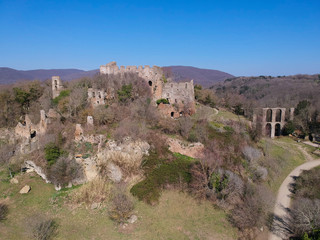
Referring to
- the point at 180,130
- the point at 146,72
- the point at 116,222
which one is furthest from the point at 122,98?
the point at 116,222

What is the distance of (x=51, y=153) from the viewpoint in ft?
61.1

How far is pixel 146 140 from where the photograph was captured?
72.7ft

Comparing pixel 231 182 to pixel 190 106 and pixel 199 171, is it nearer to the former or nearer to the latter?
pixel 199 171

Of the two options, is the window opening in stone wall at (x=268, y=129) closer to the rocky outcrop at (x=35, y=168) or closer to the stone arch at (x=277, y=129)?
the stone arch at (x=277, y=129)

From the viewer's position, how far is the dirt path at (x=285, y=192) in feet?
54.8

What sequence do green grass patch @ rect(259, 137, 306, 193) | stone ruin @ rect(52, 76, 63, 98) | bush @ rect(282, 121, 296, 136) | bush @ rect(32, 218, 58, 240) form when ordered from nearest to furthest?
bush @ rect(32, 218, 58, 240), green grass patch @ rect(259, 137, 306, 193), stone ruin @ rect(52, 76, 63, 98), bush @ rect(282, 121, 296, 136)

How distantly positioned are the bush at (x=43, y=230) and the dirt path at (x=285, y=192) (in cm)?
1399

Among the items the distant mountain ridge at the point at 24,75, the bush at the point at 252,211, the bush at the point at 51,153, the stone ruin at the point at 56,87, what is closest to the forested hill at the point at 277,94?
the stone ruin at the point at 56,87

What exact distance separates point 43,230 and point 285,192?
1941 centimetres

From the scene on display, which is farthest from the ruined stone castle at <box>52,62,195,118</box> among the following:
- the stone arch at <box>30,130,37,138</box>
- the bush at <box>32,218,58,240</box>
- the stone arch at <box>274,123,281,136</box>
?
the bush at <box>32,218,58,240</box>

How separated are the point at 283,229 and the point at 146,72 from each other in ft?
81.6

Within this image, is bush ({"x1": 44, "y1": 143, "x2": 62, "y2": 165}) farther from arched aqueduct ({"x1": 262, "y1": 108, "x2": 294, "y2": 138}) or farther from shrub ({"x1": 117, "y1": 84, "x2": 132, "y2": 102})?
arched aqueduct ({"x1": 262, "y1": 108, "x2": 294, "y2": 138})

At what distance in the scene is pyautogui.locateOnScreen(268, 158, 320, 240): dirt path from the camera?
16692mm

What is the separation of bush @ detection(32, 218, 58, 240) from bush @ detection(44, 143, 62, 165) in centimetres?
606
